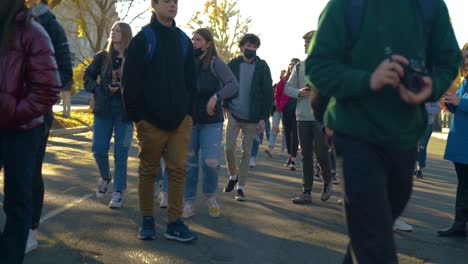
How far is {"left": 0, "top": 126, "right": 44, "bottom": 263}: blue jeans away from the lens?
3826 millimetres

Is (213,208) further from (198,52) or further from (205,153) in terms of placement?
(198,52)

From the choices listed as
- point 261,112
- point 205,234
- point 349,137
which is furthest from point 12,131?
point 261,112

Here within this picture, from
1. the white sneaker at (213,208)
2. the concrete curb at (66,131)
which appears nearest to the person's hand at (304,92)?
the white sneaker at (213,208)

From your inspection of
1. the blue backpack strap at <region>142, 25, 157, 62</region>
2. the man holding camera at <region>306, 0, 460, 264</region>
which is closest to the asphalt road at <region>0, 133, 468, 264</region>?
the blue backpack strap at <region>142, 25, 157, 62</region>

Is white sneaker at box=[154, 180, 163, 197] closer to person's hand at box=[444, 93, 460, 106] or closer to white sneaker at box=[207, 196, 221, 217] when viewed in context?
white sneaker at box=[207, 196, 221, 217]

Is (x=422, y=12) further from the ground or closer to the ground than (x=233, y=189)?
further from the ground

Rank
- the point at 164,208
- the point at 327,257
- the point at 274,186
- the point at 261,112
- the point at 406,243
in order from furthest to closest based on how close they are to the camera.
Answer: the point at 274,186, the point at 261,112, the point at 164,208, the point at 406,243, the point at 327,257

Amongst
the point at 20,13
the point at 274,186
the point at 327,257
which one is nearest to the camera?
the point at 20,13

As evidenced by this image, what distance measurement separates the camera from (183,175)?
230 inches

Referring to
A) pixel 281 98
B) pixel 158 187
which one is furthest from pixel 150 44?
pixel 281 98

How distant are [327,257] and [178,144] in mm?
1456

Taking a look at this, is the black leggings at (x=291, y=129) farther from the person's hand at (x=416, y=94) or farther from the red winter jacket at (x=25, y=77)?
the person's hand at (x=416, y=94)

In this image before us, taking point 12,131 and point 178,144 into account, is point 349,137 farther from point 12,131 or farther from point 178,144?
point 178,144

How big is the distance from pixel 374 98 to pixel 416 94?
18cm
